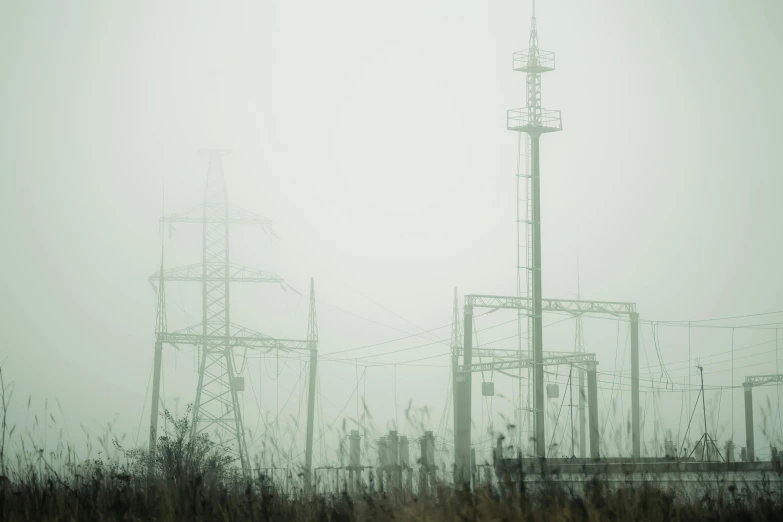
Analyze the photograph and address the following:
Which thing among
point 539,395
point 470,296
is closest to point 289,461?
point 539,395

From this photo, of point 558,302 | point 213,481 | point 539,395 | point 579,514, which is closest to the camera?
point 579,514

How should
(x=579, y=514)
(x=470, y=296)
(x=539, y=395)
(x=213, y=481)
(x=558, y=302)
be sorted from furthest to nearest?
(x=558, y=302)
(x=470, y=296)
(x=539, y=395)
(x=213, y=481)
(x=579, y=514)

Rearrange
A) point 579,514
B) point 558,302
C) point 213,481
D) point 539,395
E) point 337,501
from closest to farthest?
point 579,514, point 337,501, point 213,481, point 539,395, point 558,302

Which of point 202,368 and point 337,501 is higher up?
point 202,368

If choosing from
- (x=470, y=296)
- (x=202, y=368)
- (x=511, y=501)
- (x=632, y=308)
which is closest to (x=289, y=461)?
(x=511, y=501)

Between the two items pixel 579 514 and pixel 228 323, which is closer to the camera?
pixel 579 514

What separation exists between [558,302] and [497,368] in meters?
4.44

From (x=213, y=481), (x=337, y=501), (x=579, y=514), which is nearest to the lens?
(x=579, y=514)

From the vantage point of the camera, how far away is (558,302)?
5278 centimetres

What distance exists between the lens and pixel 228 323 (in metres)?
53.7

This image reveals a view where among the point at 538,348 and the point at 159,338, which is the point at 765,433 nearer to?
the point at 538,348

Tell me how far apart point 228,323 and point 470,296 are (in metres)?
12.2

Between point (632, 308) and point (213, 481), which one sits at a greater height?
point (632, 308)

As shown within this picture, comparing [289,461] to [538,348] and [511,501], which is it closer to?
[511,501]
